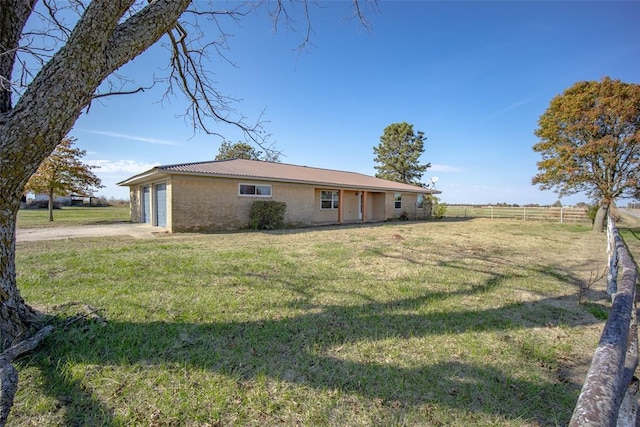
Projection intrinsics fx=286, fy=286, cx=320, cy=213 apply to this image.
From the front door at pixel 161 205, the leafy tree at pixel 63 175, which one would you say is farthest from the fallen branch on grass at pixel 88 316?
the leafy tree at pixel 63 175

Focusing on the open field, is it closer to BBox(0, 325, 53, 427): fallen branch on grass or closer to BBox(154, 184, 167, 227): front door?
BBox(0, 325, 53, 427): fallen branch on grass

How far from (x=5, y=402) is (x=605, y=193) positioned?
20362mm

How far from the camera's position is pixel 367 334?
3387 mm

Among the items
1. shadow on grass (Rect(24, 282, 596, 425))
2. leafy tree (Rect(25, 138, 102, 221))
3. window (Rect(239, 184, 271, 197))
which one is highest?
leafy tree (Rect(25, 138, 102, 221))

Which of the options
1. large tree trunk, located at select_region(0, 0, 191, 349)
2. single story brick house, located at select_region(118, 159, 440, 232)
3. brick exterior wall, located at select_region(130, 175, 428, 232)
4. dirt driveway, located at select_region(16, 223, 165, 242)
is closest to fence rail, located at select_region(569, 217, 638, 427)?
large tree trunk, located at select_region(0, 0, 191, 349)

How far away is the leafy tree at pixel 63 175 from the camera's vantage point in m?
16.1

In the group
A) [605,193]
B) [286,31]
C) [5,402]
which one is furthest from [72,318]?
[605,193]

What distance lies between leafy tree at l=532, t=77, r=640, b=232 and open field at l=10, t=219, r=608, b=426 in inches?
457

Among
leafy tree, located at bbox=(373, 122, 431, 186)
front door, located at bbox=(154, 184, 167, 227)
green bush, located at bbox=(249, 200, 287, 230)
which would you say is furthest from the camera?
leafy tree, located at bbox=(373, 122, 431, 186)

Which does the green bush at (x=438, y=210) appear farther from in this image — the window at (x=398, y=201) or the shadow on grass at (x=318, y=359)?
the shadow on grass at (x=318, y=359)

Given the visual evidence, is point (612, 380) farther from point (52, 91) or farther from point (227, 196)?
point (227, 196)

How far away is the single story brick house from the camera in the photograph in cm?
1211

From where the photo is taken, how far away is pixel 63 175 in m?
17.0

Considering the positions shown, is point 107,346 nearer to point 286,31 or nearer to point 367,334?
point 367,334
